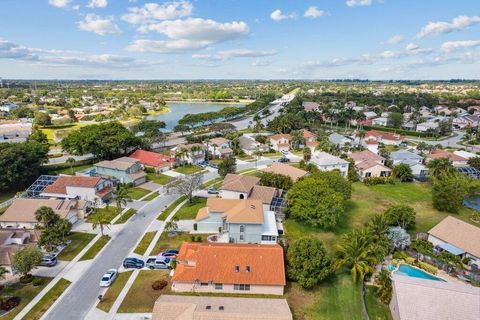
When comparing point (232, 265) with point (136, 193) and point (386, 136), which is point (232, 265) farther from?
point (386, 136)

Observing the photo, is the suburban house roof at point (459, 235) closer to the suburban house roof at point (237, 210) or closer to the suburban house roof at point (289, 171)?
the suburban house roof at point (237, 210)

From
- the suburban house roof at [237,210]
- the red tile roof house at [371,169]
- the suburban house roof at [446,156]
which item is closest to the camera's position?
the suburban house roof at [237,210]

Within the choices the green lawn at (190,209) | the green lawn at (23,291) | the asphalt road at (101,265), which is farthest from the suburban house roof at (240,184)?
the green lawn at (23,291)

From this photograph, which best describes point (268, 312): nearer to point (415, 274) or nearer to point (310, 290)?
point (310, 290)

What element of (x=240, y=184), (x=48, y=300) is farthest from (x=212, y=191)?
(x=48, y=300)

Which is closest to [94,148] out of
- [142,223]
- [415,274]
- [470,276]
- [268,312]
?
[142,223]

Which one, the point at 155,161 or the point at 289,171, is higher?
the point at 155,161

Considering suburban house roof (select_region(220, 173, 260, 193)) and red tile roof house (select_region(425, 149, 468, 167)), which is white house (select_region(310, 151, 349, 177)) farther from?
red tile roof house (select_region(425, 149, 468, 167))
